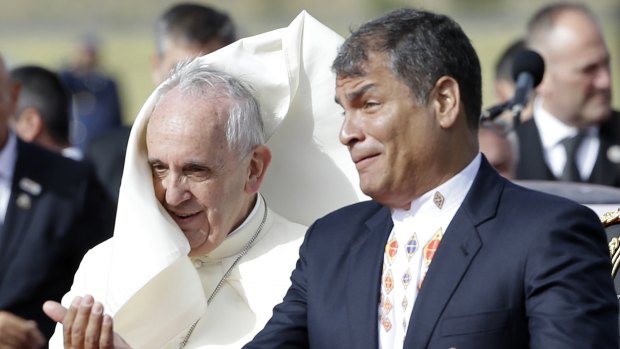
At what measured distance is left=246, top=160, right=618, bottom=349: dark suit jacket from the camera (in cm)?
290

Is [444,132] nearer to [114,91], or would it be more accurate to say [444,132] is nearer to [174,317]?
[174,317]

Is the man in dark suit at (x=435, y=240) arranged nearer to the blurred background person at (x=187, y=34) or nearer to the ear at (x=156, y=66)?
the blurred background person at (x=187, y=34)

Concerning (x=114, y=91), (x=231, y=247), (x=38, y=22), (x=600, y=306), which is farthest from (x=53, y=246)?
(x=38, y=22)

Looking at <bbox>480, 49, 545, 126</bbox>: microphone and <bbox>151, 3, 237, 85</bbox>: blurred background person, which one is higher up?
<bbox>151, 3, 237, 85</bbox>: blurred background person

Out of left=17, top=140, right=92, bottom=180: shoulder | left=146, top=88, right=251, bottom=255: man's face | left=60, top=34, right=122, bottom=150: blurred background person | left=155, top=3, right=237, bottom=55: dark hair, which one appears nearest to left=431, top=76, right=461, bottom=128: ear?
left=146, top=88, right=251, bottom=255: man's face

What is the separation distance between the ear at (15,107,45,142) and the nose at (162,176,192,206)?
12.4ft

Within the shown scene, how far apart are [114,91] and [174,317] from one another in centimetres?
1221

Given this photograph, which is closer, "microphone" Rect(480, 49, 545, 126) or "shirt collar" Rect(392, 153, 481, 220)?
"shirt collar" Rect(392, 153, 481, 220)

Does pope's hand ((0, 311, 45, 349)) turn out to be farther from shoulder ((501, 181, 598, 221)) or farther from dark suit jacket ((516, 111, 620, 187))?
dark suit jacket ((516, 111, 620, 187))

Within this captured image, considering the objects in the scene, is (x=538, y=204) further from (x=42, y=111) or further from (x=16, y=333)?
(x=42, y=111)

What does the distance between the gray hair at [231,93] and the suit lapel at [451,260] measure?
0.95 meters

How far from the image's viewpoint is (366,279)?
3.23 meters

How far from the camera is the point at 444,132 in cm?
317

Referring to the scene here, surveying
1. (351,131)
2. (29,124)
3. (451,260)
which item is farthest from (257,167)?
(29,124)
